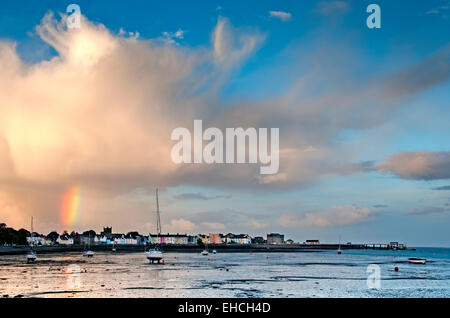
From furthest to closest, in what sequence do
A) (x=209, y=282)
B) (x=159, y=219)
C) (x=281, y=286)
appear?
1. (x=159, y=219)
2. (x=209, y=282)
3. (x=281, y=286)

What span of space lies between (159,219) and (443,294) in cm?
8588

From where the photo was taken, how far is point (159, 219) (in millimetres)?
125688
